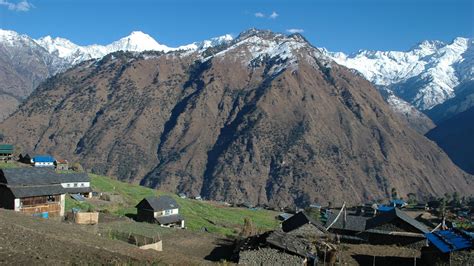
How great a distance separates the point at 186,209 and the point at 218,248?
41.5 m

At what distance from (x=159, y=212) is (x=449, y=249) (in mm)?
40701

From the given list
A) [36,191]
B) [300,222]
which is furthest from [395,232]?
[36,191]

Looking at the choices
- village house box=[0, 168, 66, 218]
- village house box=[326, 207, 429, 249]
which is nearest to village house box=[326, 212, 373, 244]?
village house box=[326, 207, 429, 249]

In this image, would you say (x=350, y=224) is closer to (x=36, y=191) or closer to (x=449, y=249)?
(x=449, y=249)

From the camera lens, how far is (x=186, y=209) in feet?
290

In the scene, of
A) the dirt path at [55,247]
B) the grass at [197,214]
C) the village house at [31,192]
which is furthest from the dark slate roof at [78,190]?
the dirt path at [55,247]

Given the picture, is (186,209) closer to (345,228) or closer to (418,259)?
(345,228)

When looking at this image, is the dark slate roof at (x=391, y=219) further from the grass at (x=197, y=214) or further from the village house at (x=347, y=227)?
the grass at (x=197, y=214)

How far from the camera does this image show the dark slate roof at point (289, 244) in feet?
119

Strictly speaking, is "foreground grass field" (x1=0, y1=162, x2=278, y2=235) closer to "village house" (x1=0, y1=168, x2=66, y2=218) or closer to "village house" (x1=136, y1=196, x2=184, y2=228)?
"village house" (x1=136, y1=196, x2=184, y2=228)

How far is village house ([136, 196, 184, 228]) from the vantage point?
65.8m

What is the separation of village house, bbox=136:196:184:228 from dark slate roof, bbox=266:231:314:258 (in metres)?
30.0

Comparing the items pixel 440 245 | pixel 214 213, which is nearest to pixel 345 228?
pixel 440 245

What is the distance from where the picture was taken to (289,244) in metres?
37.2
